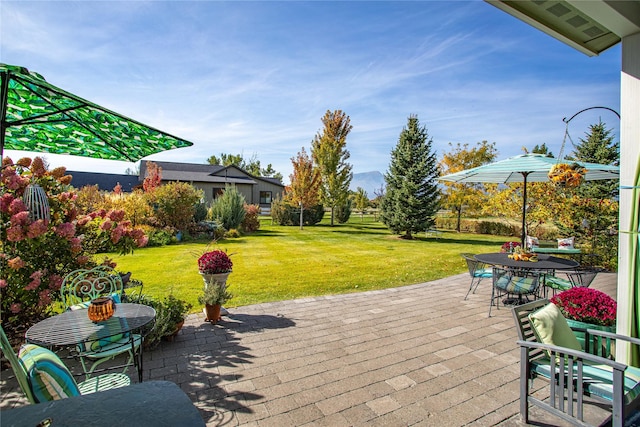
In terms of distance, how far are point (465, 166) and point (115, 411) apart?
2226 centimetres

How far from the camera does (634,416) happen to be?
2365 mm

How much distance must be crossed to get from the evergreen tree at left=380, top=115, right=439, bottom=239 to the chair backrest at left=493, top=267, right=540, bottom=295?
430 inches

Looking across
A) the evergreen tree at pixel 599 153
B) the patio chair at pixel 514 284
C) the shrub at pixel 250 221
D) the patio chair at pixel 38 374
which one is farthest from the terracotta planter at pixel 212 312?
the evergreen tree at pixel 599 153

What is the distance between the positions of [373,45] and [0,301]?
7.79m

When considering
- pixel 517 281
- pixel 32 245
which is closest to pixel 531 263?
pixel 517 281

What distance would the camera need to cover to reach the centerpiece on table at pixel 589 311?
329 centimetres

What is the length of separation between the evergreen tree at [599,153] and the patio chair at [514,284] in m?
10.1

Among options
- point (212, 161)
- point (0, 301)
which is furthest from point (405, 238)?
point (212, 161)

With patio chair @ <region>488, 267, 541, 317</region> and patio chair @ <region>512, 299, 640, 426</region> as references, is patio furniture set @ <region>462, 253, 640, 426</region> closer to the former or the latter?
patio chair @ <region>512, 299, 640, 426</region>

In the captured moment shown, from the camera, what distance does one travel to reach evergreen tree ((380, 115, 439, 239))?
16812 millimetres

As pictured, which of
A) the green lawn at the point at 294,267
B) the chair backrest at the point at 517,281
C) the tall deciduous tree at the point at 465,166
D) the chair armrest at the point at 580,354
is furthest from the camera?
the tall deciduous tree at the point at 465,166

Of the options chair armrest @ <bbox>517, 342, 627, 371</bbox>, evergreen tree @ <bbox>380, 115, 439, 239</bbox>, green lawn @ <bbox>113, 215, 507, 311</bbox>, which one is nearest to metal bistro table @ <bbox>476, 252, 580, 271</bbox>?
green lawn @ <bbox>113, 215, 507, 311</bbox>

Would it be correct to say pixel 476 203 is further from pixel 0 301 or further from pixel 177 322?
pixel 0 301

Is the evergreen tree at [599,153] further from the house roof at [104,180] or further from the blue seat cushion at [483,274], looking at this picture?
the house roof at [104,180]
